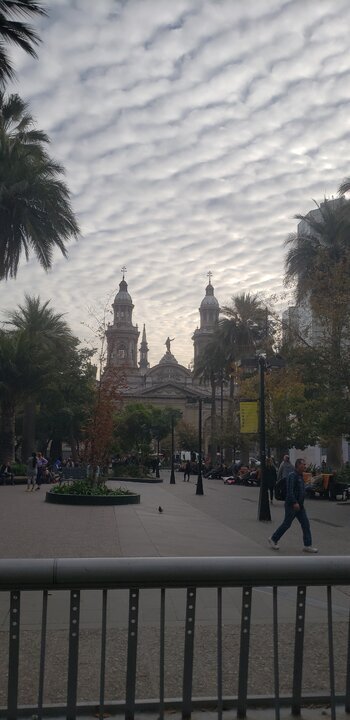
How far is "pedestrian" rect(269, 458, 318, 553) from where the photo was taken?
1134 cm

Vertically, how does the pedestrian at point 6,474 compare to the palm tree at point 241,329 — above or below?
below

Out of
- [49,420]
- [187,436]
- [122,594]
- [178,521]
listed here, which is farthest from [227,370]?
[122,594]

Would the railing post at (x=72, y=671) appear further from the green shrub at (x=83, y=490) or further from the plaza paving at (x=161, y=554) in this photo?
the green shrub at (x=83, y=490)

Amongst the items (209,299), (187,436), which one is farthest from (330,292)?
(209,299)

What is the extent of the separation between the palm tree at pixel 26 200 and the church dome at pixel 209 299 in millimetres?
96452

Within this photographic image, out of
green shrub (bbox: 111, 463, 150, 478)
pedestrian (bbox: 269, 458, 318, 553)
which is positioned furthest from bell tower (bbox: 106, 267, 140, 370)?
pedestrian (bbox: 269, 458, 318, 553)

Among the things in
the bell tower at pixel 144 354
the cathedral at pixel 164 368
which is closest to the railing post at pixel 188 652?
the cathedral at pixel 164 368

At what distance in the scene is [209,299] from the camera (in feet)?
397

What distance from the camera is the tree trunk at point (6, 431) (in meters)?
35.9

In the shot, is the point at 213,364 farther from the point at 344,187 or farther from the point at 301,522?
the point at 301,522

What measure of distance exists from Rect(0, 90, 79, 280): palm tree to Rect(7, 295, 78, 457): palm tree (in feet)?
41.1

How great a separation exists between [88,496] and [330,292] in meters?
12.2

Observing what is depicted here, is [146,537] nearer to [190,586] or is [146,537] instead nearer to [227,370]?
[190,586]

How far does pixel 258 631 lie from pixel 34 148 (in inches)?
808
